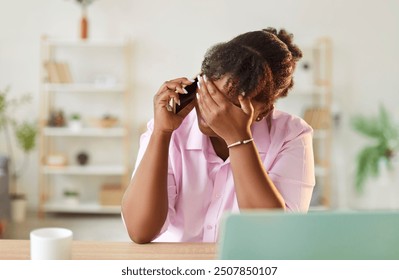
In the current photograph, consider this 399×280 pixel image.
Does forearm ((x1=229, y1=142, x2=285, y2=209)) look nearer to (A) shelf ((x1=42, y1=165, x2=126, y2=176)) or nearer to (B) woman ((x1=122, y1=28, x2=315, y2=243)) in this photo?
(B) woman ((x1=122, y1=28, x2=315, y2=243))

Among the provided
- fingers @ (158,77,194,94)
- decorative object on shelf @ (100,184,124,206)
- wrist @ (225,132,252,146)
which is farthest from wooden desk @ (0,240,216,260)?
decorative object on shelf @ (100,184,124,206)

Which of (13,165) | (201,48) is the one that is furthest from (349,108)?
(13,165)

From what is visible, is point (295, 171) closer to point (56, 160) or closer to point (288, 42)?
point (288, 42)

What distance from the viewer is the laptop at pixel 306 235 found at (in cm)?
61

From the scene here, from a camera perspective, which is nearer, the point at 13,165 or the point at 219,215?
the point at 219,215

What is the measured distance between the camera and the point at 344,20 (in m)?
4.25

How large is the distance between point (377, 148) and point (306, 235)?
11.8 feet

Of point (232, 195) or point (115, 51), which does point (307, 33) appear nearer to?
point (115, 51)

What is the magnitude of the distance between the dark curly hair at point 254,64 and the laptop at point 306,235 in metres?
0.43

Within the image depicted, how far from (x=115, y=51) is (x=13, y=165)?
45.3 inches

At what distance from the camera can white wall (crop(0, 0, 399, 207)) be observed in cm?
422

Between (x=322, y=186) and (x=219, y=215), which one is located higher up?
(x=219, y=215)

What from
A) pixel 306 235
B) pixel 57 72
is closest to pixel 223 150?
pixel 306 235

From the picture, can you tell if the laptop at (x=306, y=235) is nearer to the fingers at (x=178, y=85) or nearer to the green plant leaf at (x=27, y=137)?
the fingers at (x=178, y=85)
